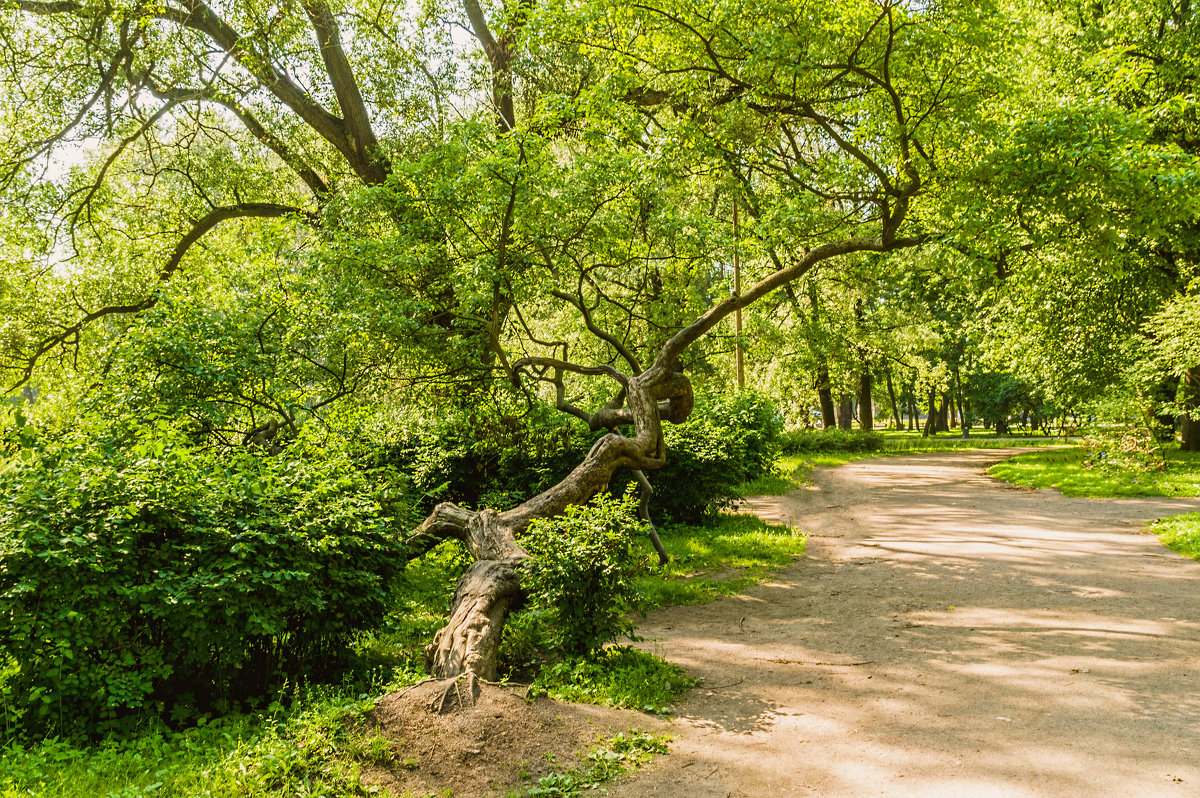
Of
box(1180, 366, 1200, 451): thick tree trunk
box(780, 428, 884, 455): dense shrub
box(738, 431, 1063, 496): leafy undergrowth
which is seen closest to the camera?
box(1180, 366, 1200, 451): thick tree trunk

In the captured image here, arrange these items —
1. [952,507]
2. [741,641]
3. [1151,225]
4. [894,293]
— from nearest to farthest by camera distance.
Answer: [741,641], [1151,225], [952,507], [894,293]

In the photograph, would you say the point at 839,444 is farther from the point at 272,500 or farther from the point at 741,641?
the point at 272,500

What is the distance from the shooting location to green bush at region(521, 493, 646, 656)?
539 centimetres

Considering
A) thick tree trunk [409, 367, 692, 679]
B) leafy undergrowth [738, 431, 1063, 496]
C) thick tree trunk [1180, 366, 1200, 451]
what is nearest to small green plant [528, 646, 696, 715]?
thick tree trunk [409, 367, 692, 679]

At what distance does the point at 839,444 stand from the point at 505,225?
2217cm

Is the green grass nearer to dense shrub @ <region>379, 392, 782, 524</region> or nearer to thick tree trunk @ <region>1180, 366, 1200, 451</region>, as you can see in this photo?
thick tree trunk @ <region>1180, 366, 1200, 451</region>

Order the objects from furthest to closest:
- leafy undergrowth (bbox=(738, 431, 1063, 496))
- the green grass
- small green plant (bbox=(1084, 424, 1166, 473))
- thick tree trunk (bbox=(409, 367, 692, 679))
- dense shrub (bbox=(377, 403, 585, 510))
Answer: leafy undergrowth (bbox=(738, 431, 1063, 496))
small green plant (bbox=(1084, 424, 1166, 473))
dense shrub (bbox=(377, 403, 585, 510))
the green grass
thick tree trunk (bbox=(409, 367, 692, 679))

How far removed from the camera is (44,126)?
482 inches

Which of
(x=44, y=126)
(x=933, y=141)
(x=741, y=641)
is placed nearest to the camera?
(x=741, y=641)

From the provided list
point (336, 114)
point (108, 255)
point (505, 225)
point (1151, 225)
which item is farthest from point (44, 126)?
point (1151, 225)

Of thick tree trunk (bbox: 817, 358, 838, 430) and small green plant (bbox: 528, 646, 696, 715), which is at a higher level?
thick tree trunk (bbox: 817, 358, 838, 430)

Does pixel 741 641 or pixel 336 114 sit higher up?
pixel 336 114

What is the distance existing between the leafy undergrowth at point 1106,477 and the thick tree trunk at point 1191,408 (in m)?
0.47

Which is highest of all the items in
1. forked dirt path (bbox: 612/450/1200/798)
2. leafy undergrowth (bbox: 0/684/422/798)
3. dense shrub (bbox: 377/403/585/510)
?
dense shrub (bbox: 377/403/585/510)
